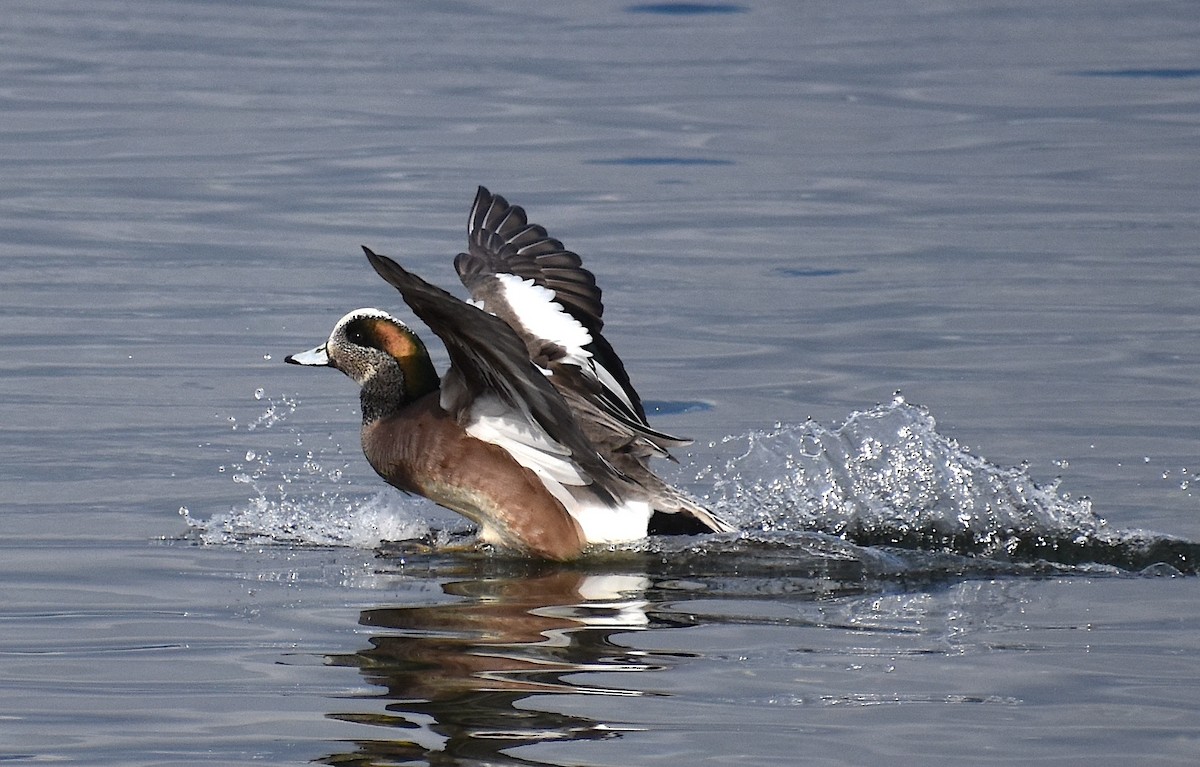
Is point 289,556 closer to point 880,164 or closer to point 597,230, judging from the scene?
point 597,230

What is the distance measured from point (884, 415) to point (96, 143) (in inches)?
357

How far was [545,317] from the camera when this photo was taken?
7.91m

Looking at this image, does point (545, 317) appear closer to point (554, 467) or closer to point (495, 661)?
point (554, 467)

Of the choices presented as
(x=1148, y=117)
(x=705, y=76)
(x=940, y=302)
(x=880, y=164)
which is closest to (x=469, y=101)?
(x=705, y=76)

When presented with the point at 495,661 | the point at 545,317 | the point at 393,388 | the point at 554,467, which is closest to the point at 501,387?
the point at 554,467

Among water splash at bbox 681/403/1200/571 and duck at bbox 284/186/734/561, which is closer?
water splash at bbox 681/403/1200/571

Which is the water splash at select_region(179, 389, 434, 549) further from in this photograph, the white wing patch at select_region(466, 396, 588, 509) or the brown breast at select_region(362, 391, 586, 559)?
the white wing patch at select_region(466, 396, 588, 509)

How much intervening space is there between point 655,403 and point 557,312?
4.48ft

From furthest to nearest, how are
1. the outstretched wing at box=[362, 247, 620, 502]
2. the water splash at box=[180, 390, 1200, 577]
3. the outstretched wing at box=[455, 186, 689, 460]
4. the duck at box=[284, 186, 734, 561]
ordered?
the outstretched wing at box=[455, 186, 689, 460] → the duck at box=[284, 186, 734, 561] → the water splash at box=[180, 390, 1200, 577] → the outstretched wing at box=[362, 247, 620, 502]

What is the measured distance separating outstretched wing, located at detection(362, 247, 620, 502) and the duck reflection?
1.83 ft

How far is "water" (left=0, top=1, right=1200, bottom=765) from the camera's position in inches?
203

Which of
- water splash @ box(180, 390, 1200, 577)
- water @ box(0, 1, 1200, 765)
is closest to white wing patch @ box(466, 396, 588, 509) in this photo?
water splash @ box(180, 390, 1200, 577)

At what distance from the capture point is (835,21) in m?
21.9

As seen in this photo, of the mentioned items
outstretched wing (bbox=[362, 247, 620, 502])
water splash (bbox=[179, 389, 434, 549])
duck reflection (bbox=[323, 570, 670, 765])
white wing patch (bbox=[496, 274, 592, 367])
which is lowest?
duck reflection (bbox=[323, 570, 670, 765])
